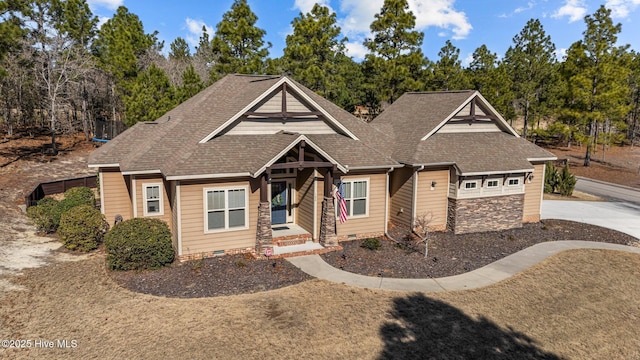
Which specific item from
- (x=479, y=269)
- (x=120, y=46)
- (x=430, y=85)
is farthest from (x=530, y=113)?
(x=120, y=46)

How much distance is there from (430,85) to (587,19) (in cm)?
1470

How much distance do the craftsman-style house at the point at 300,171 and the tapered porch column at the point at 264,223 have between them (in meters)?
0.04

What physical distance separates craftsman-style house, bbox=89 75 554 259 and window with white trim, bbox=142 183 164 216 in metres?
0.04

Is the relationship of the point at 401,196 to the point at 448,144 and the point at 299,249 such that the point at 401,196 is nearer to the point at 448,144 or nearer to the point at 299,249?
the point at 448,144

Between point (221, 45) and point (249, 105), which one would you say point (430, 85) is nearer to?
point (221, 45)

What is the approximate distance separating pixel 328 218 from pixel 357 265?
243 centimetres

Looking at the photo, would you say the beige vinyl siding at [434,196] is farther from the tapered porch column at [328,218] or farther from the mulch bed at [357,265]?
the tapered porch column at [328,218]

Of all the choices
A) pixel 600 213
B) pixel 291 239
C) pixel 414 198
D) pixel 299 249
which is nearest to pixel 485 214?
pixel 414 198

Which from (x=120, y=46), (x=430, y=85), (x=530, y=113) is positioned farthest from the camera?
(x=530, y=113)

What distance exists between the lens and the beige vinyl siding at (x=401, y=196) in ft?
62.4

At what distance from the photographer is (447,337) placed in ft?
33.3

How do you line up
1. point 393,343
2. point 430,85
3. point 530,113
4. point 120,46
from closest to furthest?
point 393,343
point 120,46
point 430,85
point 530,113

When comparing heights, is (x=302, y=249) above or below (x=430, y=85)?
below

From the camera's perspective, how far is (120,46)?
115 feet
